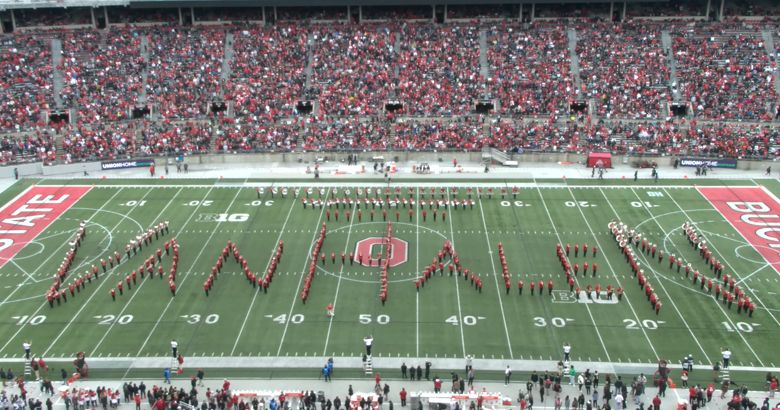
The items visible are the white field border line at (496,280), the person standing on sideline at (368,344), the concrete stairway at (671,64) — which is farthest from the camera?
the concrete stairway at (671,64)

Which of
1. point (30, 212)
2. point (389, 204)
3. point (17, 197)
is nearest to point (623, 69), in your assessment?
point (389, 204)

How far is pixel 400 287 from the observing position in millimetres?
32062

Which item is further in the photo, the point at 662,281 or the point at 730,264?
the point at 730,264

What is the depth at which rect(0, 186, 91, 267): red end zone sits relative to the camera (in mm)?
36906

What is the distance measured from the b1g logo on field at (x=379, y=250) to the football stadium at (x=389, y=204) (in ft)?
0.71

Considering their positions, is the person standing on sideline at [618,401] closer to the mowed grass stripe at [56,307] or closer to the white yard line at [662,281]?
the white yard line at [662,281]

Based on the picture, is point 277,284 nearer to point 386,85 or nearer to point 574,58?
point 386,85

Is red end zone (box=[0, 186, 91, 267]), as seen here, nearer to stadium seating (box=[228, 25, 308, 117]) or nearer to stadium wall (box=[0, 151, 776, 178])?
stadium wall (box=[0, 151, 776, 178])

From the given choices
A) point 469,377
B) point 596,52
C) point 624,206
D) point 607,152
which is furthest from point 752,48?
point 469,377

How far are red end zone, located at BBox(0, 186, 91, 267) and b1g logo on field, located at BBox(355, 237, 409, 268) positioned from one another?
51.3 feet

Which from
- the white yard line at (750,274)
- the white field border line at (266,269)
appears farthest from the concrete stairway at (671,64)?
the white field border line at (266,269)

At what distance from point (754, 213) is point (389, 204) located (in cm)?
1831

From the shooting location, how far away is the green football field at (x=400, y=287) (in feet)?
91.6

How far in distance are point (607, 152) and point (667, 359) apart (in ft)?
79.1
